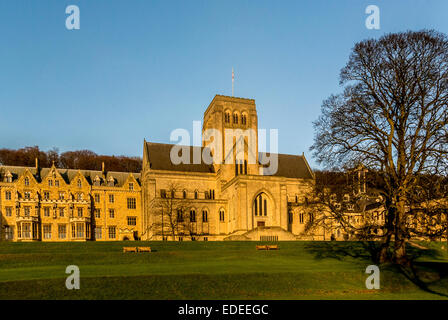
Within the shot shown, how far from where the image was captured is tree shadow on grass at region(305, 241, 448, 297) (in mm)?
23089


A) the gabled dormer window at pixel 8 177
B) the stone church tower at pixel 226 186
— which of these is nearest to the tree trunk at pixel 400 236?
the stone church tower at pixel 226 186

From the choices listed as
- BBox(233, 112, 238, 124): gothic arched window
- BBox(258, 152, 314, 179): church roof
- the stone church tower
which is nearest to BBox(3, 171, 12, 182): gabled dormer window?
the stone church tower

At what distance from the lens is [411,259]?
92.4ft

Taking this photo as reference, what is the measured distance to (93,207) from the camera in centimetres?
6291

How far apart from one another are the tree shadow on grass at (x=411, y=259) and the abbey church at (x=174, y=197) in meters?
15.2

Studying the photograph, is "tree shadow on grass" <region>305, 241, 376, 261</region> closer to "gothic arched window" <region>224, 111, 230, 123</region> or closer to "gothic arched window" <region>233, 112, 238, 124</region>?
"gothic arched window" <region>224, 111, 230, 123</region>

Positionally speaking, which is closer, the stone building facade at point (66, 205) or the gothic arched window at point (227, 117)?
the stone building facade at point (66, 205)

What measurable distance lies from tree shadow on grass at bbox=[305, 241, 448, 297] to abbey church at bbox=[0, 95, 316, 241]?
15197 mm

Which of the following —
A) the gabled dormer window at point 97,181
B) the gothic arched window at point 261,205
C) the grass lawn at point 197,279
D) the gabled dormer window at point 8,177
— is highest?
the gabled dormer window at point 8,177

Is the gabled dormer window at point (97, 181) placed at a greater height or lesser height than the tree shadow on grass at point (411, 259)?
greater

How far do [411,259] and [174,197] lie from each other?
3671 cm

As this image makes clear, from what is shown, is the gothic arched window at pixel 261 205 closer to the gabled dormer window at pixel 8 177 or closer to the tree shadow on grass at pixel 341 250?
the tree shadow on grass at pixel 341 250

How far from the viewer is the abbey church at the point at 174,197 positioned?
56.8 metres
